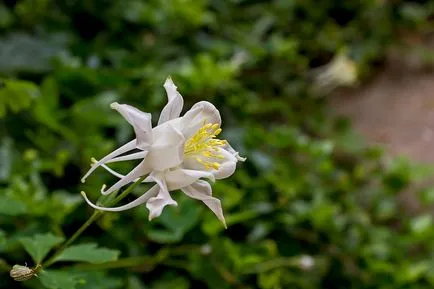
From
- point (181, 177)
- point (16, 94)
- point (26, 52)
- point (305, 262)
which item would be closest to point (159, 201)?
point (181, 177)

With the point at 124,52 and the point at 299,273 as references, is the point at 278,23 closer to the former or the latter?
the point at 124,52

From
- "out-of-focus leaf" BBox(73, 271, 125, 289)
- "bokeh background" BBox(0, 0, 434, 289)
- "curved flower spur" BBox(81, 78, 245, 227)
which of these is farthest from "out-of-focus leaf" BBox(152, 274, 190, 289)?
"curved flower spur" BBox(81, 78, 245, 227)

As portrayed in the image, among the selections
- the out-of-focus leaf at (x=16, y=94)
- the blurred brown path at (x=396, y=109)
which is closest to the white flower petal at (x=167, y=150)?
the out-of-focus leaf at (x=16, y=94)

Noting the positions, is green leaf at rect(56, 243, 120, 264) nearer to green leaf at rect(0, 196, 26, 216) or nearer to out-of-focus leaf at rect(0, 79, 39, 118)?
green leaf at rect(0, 196, 26, 216)

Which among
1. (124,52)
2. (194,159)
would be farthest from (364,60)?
(194,159)

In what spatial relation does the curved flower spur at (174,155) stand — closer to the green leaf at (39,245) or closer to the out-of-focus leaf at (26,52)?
the green leaf at (39,245)

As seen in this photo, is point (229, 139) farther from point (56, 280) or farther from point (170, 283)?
point (56, 280)
